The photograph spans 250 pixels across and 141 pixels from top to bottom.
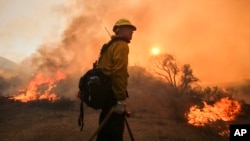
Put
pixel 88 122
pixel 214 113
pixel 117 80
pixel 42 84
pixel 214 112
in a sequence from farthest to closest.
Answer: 1. pixel 42 84
2. pixel 214 112
3. pixel 214 113
4. pixel 88 122
5. pixel 117 80

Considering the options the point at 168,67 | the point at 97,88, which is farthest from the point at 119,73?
the point at 168,67

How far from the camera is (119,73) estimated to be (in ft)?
15.1

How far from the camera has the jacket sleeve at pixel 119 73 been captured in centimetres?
456

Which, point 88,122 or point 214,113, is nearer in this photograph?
point 88,122

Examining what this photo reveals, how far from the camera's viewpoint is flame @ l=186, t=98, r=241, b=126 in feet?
51.6

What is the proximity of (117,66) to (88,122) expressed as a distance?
30.5 ft

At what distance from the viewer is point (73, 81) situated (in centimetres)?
3031

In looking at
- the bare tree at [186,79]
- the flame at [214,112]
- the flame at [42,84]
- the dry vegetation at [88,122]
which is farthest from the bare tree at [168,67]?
the flame at [214,112]

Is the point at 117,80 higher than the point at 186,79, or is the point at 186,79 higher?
the point at 186,79

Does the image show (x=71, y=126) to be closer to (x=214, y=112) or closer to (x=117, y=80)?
(x=117, y=80)

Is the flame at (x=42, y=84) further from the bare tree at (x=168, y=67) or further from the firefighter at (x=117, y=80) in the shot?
the firefighter at (x=117, y=80)

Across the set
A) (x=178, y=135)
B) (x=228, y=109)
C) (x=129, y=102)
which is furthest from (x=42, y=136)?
(x=228, y=109)

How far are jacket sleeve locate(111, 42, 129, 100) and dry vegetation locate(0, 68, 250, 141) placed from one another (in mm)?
5556

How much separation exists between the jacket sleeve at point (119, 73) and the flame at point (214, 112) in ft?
36.0
